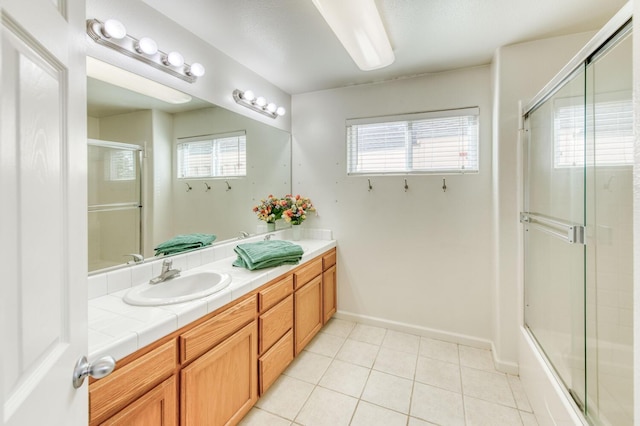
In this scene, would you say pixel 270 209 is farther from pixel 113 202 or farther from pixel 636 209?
pixel 636 209

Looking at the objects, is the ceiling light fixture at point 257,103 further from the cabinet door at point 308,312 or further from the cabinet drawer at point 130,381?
the cabinet drawer at point 130,381

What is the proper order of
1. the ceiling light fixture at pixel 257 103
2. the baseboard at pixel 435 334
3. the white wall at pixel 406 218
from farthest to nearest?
the white wall at pixel 406 218
the ceiling light fixture at pixel 257 103
the baseboard at pixel 435 334

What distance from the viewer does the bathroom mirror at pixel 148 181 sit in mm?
1358

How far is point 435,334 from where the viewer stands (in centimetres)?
249

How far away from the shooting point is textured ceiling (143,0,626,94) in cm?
155

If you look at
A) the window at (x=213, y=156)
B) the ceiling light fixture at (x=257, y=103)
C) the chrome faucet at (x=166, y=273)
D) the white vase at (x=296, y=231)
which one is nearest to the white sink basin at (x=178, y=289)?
the chrome faucet at (x=166, y=273)

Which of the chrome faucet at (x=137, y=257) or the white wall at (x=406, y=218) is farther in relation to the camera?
the white wall at (x=406, y=218)

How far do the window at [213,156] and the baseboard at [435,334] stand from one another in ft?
5.69

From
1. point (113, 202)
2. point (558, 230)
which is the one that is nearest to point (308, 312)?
point (113, 202)

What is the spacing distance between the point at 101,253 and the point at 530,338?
2.49 metres

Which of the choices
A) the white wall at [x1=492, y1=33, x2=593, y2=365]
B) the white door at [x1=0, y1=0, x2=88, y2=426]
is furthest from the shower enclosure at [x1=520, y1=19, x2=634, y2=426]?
the white door at [x1=0, y1=0, x2=88, y2=426]

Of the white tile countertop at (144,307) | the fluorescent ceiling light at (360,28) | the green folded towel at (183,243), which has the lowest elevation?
the white tile countertop at (144,307)

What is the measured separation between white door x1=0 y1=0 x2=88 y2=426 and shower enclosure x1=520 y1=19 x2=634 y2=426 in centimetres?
169

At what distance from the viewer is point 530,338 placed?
179 centimetres
